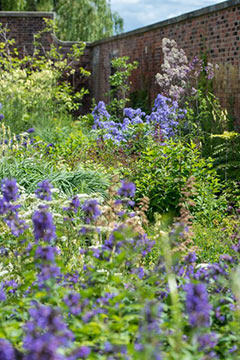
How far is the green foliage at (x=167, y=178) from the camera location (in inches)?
244

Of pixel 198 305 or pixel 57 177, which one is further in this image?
pixel 57 177

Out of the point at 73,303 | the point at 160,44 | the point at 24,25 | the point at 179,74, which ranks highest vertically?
the point at 24,25

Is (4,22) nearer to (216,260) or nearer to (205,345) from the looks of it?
(216,260)

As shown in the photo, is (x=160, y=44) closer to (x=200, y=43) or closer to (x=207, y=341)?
(x=200, y=43)

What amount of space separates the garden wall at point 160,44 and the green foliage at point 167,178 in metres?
3.22

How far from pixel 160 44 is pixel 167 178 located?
24.8 ft

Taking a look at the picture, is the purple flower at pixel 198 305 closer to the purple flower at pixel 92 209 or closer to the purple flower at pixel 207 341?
the purple flower at pixel 207 341

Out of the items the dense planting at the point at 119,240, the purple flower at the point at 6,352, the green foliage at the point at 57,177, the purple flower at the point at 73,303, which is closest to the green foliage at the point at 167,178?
the dense planting at the point at 119,240

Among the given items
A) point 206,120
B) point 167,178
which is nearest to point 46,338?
point 167,178

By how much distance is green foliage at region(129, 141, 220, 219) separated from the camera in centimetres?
619

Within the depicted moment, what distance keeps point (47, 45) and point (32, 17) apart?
955 mm

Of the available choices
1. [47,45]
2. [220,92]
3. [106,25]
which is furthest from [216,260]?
[106,25]

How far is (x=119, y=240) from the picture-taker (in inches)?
103

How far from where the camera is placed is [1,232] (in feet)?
14.5
